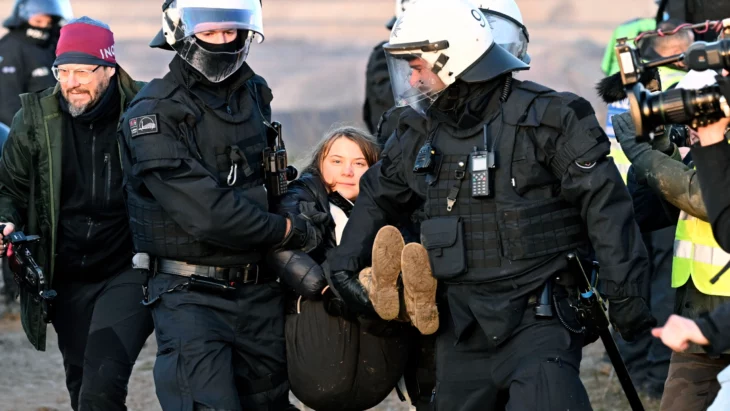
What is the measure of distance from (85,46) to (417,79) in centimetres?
194

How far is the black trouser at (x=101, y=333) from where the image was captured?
6070mm

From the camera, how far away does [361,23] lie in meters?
23.3

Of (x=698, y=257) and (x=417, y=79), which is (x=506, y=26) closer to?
(x=417, y=79)

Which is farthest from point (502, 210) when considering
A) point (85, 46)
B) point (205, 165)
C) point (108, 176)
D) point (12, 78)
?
point (12, 78)

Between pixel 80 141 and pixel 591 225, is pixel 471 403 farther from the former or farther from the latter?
pixel 80 141

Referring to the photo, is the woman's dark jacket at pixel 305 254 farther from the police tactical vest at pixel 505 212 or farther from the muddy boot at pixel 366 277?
the police tactical vest at pixel 505 212

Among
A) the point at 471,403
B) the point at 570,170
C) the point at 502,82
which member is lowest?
the point at 471,403

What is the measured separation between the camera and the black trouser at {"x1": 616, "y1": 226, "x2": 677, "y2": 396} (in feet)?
25.5

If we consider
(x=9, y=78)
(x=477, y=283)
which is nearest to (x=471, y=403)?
(x=477, y=283)

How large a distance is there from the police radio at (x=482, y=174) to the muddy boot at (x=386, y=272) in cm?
38

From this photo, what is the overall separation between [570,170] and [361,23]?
18756mm

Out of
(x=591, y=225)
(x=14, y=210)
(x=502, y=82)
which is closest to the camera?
(x=591, y=225)

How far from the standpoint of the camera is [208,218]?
5.37m

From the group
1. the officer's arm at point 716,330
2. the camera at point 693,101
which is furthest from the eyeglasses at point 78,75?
the officer's arm at point 716,330
